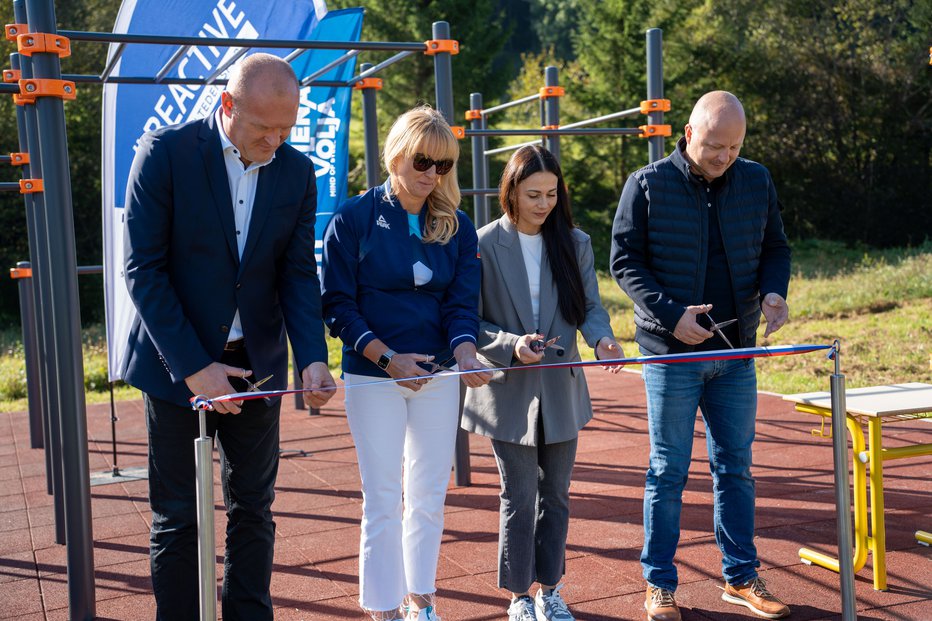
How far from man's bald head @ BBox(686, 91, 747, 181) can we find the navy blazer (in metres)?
1.38

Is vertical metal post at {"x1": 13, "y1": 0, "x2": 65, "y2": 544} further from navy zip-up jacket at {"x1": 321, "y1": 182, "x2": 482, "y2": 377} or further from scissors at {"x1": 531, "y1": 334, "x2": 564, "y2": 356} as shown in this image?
scissors at {"x1": 531, "y1": 334, "x2": 564, "y2": 356}

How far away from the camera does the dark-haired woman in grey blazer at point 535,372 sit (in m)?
3.26

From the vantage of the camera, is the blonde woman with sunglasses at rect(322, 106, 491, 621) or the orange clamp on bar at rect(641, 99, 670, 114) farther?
the orange clamp on bar at rect(641, 99, 670, 114)

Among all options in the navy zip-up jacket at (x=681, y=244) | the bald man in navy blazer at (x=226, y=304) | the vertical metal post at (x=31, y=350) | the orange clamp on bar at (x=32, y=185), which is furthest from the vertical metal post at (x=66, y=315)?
the vertical metal post at (x=31, y=350)

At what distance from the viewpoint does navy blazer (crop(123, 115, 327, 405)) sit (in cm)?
263

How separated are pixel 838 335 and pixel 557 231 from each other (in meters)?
9.08

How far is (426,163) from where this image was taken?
10.1 ft

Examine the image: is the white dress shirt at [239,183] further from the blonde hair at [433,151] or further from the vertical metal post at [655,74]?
the vertical metal post at [655,74]

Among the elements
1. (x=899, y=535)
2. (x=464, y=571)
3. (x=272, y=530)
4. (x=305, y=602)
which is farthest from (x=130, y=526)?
(x=899, y=535)

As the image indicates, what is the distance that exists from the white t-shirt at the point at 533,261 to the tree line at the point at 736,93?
732 inches

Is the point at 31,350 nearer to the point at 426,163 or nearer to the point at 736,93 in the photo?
the point at 426,163

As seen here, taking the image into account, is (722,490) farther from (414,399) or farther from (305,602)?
(305,602)

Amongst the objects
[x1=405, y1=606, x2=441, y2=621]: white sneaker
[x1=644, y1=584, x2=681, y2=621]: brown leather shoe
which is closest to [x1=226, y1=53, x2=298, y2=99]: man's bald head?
[x1=405, y1=606, x2=441, y2=621]: white sneaker

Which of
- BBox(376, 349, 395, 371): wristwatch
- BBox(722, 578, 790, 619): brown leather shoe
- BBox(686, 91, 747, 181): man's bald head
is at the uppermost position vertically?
BBox(686, 91, 747, 181): man's bald head
